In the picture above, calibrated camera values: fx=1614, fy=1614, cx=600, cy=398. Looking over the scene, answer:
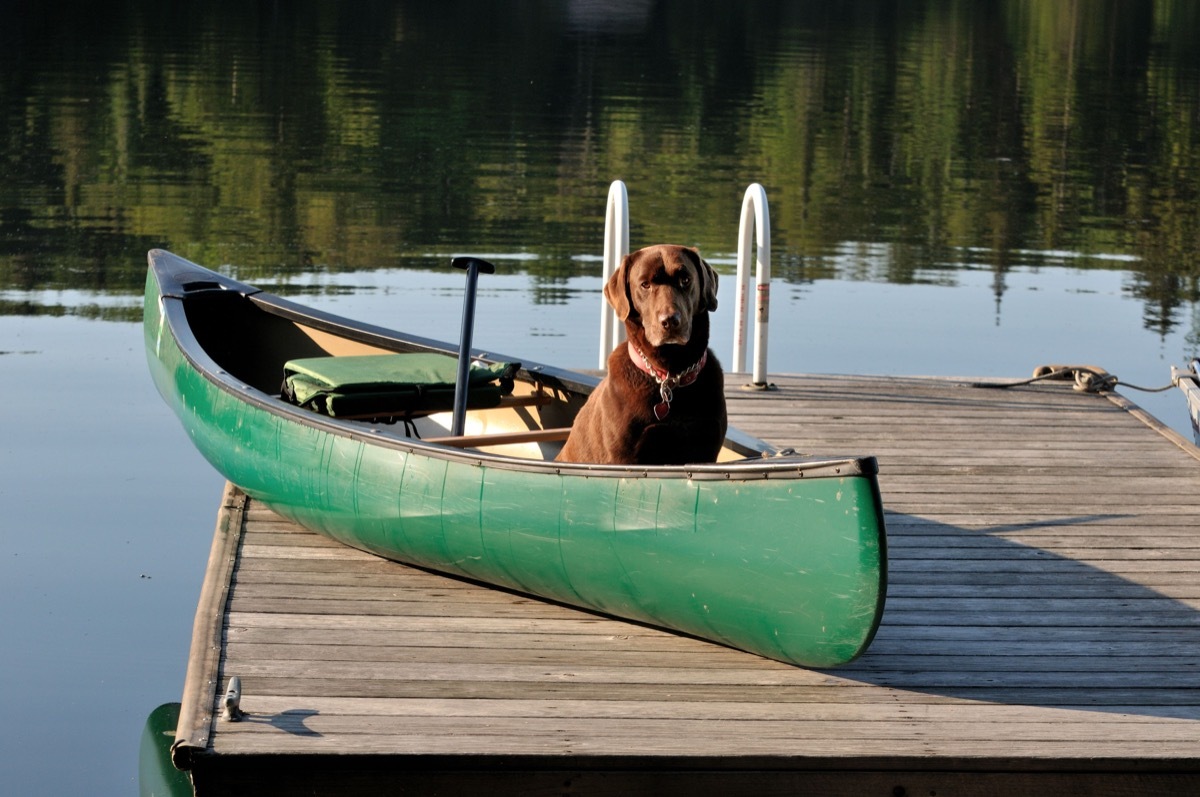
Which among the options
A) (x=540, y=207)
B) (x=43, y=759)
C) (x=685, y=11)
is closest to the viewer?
(x=43, y=759)

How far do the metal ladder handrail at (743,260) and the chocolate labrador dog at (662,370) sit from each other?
117 inches

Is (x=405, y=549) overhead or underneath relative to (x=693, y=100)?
underneath

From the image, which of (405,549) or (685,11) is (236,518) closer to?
(405,549)

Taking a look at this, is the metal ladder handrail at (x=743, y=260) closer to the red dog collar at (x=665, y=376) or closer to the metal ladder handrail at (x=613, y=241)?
the metal ladder handrail at (x=613, y=241)

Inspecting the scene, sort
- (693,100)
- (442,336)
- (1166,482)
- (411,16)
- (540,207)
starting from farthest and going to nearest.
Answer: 1. (411,16)
2. (693,100)
3. (540,207)
4. (442,336)
5. (1166,482)

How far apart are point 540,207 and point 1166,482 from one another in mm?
13350

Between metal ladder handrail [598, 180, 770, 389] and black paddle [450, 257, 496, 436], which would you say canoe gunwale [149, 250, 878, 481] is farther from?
metal ladder handrail [598, 180, 770, 389]

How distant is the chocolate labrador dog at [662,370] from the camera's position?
5.55 metres

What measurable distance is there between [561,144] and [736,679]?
2204cm

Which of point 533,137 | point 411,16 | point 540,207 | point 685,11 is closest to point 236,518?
point 540,207

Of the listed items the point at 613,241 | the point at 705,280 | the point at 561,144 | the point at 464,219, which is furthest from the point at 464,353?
the point at 561,144

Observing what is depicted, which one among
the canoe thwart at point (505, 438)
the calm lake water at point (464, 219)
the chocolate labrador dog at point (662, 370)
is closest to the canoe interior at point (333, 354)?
the canoe thwart at point (505, 438)

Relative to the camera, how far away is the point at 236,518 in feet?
23.8

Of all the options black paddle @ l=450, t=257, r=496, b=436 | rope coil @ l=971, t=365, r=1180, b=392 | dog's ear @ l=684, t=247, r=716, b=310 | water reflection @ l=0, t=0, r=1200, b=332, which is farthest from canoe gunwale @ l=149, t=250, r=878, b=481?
water reflection @ l=0, t=0, r=1200, b=332
